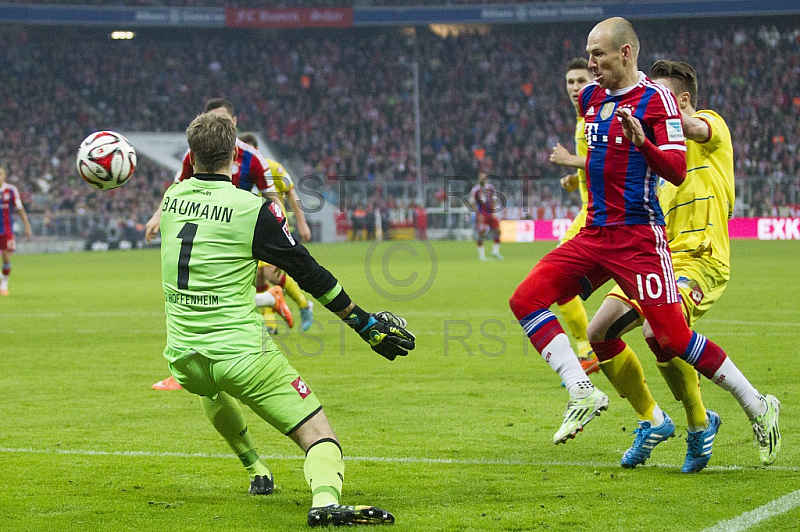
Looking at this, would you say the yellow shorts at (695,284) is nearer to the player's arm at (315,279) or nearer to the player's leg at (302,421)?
the player's arm at (315,279)

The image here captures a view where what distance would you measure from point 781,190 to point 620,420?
3020cm

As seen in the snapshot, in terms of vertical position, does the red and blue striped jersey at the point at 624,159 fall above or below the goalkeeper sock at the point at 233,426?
above

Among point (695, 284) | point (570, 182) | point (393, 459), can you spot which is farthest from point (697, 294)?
point (570, 182)

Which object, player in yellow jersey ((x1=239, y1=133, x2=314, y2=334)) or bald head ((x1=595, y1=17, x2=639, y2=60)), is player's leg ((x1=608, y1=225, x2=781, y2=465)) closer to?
bald head ((x1=595, y1=17, x2=639, y2=60))

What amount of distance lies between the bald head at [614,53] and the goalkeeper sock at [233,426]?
8.32 feet

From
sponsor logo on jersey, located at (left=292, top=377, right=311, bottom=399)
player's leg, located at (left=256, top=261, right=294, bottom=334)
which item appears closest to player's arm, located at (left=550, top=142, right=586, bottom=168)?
sponsor logo on jersey, located at (left=292, top=377, right=311, bottom=399)

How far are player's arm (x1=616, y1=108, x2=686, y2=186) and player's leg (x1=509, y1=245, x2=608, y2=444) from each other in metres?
0.65

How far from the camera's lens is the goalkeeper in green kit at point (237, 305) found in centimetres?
429

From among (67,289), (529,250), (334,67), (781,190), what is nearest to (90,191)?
(334,67)

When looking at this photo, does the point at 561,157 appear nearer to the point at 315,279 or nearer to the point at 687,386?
the point at 687,386

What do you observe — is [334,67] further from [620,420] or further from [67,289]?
[620,420]

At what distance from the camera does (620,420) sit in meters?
6.84

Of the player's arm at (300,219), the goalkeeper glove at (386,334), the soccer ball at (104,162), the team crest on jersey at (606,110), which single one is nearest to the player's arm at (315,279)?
the goalkeeper glove at (386,334)

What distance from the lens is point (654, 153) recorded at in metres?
4.82
